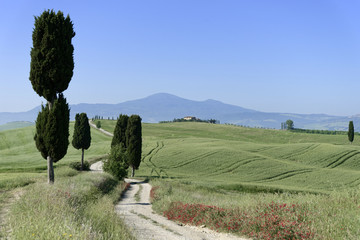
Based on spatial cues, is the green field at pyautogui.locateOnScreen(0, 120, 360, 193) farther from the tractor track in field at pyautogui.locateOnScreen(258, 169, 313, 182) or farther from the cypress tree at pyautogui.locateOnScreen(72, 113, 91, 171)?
the cypress tree at pyautogui.locateOnScreen(72, 113, 91, 171)

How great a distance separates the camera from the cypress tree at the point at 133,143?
55.4m

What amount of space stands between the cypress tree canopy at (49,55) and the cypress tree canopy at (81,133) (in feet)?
125

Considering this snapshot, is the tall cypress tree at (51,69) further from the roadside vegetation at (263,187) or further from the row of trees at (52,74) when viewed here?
the roadside vegetation at (263,187)

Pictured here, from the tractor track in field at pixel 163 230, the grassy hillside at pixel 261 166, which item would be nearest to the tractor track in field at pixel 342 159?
the grassy hillside at pixel 261 166

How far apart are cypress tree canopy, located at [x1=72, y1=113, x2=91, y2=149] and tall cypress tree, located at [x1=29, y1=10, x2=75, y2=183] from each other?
1479 inches

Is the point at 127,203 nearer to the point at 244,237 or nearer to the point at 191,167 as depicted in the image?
the point at 244,237

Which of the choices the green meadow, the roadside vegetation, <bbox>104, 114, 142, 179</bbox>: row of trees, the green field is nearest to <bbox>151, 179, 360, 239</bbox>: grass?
the roadside vegetation

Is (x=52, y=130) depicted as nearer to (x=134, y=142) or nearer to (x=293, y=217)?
(x=293, y=217)

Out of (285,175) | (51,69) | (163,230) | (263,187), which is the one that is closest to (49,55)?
(51,69)

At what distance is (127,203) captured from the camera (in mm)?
27422

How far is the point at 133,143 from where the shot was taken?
183ft

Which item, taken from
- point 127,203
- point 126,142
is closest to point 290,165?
point 126,142

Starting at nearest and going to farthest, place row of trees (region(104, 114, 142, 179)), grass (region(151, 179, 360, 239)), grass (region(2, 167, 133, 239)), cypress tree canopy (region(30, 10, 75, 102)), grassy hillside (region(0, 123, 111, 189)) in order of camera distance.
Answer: grass (region(2, 167, 133, 239)) → grass (region(151, 179, 360, 239)) → cypress tree canopy (region(30, 10, 75, 102)) → grassy hillside (region(0, 123, 111, 189)) → row of trees (region(104, 114, 142, 179))

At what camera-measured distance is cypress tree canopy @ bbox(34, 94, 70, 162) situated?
25.7m
